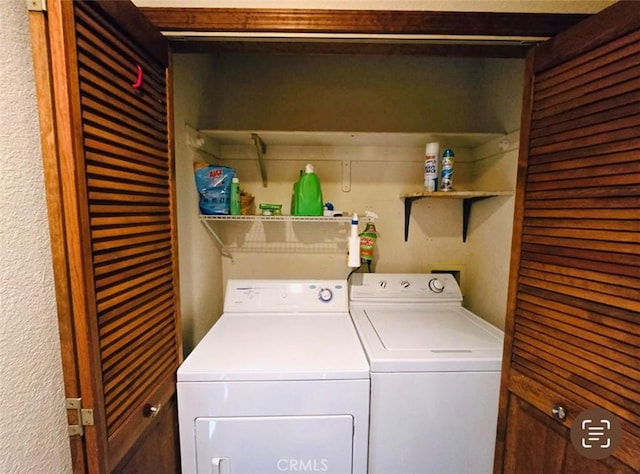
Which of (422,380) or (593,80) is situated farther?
(422,380)

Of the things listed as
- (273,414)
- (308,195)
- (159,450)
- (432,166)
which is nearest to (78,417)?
(159,450)

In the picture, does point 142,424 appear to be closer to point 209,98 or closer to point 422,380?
point 422,380

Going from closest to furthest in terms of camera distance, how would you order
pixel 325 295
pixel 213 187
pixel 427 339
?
pixel 427 339 < pixel 213 187 < pixel 325 295

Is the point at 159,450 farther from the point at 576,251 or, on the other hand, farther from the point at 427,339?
the point at 576,251

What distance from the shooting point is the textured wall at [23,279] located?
0.56 m

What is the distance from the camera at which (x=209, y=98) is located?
5.64ft

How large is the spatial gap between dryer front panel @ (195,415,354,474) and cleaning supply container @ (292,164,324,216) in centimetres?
106

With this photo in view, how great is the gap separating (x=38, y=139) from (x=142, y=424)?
88 centimetres

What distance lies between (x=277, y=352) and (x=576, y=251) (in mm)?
1105

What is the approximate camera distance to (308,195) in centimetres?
165

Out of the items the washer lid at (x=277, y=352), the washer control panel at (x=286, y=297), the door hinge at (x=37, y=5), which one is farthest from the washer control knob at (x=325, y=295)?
the door hinge at (x=37, y=5)

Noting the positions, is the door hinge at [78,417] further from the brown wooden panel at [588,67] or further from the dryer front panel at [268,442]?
the brown wooden panel at [588,67]

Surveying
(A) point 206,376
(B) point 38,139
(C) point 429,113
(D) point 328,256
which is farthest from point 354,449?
(C) point 429,113

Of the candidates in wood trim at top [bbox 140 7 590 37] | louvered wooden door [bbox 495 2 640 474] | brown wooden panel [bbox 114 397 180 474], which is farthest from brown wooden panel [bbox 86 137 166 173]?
louvered wooden door [bbox 495 2 640 474]
